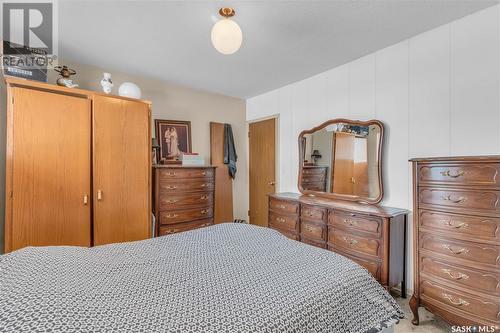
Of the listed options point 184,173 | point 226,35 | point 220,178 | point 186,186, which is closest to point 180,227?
point 186,186

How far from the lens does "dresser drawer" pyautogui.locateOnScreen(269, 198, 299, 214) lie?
9.54ft

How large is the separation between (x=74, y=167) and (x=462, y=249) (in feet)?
10.8

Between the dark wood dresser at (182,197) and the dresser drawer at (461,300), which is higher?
the dark wood dresser at (182,197)

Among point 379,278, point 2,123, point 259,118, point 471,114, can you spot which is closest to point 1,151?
point 2,123

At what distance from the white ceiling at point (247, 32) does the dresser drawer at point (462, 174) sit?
4.11ft

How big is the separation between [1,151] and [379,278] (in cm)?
381

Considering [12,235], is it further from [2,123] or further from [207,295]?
[207,295]

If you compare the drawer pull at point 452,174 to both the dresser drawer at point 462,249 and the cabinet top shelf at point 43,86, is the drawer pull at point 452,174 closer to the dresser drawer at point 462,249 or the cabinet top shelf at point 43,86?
the dresser drawer at point 462,249

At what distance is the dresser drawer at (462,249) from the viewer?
4.92 feet

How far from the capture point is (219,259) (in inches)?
51.9

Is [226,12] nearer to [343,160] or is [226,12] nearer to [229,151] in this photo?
[343,160]

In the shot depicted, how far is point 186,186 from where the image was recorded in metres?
3.08

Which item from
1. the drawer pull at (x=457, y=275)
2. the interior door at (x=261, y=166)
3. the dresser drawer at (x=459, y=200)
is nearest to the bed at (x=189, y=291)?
the drawer pull at (x=457, y=275)

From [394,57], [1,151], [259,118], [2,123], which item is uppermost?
Result: [394,57]
